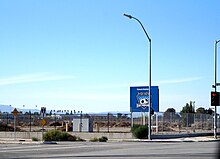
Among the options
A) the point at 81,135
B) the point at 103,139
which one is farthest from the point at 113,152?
the point at 81,135

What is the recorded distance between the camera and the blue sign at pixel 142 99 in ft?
161

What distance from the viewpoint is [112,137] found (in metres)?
46.3

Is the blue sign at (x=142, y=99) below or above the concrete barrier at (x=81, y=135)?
above

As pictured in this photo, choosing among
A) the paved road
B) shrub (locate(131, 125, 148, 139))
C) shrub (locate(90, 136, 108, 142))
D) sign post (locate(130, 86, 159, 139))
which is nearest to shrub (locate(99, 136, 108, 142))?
shrub (locate(90, 136, 108, 142))

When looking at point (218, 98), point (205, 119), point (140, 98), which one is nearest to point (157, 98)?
point (140, 98)

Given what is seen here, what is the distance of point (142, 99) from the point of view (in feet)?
164

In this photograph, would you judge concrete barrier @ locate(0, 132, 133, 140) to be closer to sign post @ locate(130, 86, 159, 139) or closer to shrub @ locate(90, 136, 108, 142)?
shrub @ locate(90, 136, 108, 142)

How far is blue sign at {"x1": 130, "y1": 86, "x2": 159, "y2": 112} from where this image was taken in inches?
1934

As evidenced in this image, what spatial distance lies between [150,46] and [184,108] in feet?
200

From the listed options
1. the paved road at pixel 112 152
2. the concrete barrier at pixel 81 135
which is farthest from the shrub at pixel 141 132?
the paved road at pixel 112 152

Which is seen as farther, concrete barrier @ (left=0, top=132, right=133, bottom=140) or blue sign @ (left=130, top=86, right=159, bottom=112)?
blue sign @ (left=130, top=86, right=159, bottom=112)

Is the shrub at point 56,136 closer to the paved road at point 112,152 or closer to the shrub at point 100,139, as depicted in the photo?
the shrub at point 100,139

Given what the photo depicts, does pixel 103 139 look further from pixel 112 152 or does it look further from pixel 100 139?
pixel 112 152

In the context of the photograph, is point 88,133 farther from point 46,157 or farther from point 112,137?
point 46,157
